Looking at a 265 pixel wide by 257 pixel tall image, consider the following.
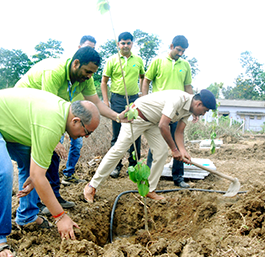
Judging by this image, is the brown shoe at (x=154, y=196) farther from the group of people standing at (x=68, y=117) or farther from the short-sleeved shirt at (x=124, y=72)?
the short-sleeved shirt at (x=124, y=72)

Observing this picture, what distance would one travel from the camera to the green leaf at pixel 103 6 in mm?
2100

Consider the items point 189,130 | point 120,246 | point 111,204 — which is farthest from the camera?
point 189,130

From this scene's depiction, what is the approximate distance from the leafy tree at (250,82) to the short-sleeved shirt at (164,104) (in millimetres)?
44605

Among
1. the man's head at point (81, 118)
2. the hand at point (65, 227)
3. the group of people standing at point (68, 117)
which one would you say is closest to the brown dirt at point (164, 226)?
the hand at point (65, 227)

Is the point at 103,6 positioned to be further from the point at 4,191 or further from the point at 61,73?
the point at 4,191

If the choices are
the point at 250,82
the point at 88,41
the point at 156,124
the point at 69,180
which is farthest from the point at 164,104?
the point at 250,82

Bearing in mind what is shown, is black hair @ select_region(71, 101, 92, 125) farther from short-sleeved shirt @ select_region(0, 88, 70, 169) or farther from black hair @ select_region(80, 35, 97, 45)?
black hair @ select_region(80, 35, 97, 45)

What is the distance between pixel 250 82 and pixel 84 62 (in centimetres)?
4809

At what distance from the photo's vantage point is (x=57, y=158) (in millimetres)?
2656

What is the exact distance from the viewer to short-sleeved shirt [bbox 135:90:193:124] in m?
3.07

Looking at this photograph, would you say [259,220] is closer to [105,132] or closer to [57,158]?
[57,158]

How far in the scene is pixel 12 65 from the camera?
24.7 meters

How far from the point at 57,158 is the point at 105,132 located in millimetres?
3867

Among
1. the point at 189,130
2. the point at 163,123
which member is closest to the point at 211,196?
the point at 163,123
